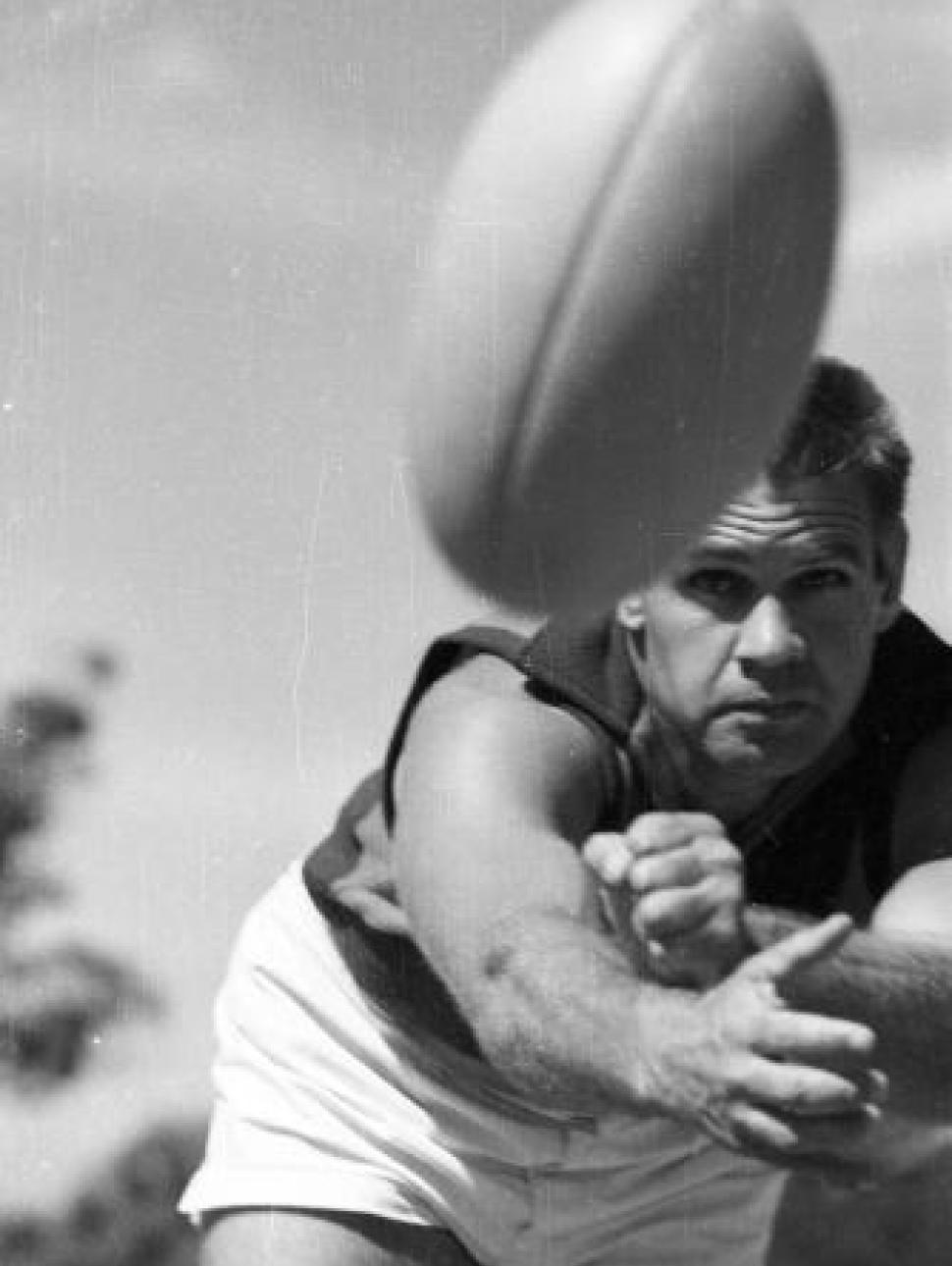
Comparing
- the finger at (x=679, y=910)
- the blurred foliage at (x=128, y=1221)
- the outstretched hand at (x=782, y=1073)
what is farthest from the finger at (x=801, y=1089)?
the blurred foliage at (x=128, y=1221)

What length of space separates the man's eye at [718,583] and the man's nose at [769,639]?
0.20ft

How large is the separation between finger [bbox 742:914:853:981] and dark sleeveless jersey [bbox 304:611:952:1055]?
1.11 meters

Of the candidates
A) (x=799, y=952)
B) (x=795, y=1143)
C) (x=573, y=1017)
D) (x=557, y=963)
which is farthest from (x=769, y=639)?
(x=795, y=1143)

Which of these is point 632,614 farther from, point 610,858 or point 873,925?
point 610,858

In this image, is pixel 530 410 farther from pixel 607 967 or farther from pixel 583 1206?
pixel 583 1206

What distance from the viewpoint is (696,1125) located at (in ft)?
9.27

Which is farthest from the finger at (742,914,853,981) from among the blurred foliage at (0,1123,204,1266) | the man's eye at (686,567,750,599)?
the blurred foliage at (0,1123,204,1266)

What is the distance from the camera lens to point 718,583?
3945mm

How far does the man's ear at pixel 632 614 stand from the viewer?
3988 mm

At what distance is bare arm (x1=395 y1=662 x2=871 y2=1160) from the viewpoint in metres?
2.69

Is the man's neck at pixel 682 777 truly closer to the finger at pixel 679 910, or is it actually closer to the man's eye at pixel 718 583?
the man's eye at pixel 718 583

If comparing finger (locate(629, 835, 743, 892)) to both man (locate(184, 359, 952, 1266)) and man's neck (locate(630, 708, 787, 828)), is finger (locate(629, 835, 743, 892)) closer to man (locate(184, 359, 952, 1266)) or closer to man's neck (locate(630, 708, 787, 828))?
man (locate(184, 359, 952, 1266))

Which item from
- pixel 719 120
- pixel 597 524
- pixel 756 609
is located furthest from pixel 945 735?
pixel 719 120

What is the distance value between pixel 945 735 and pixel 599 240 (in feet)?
2.77
